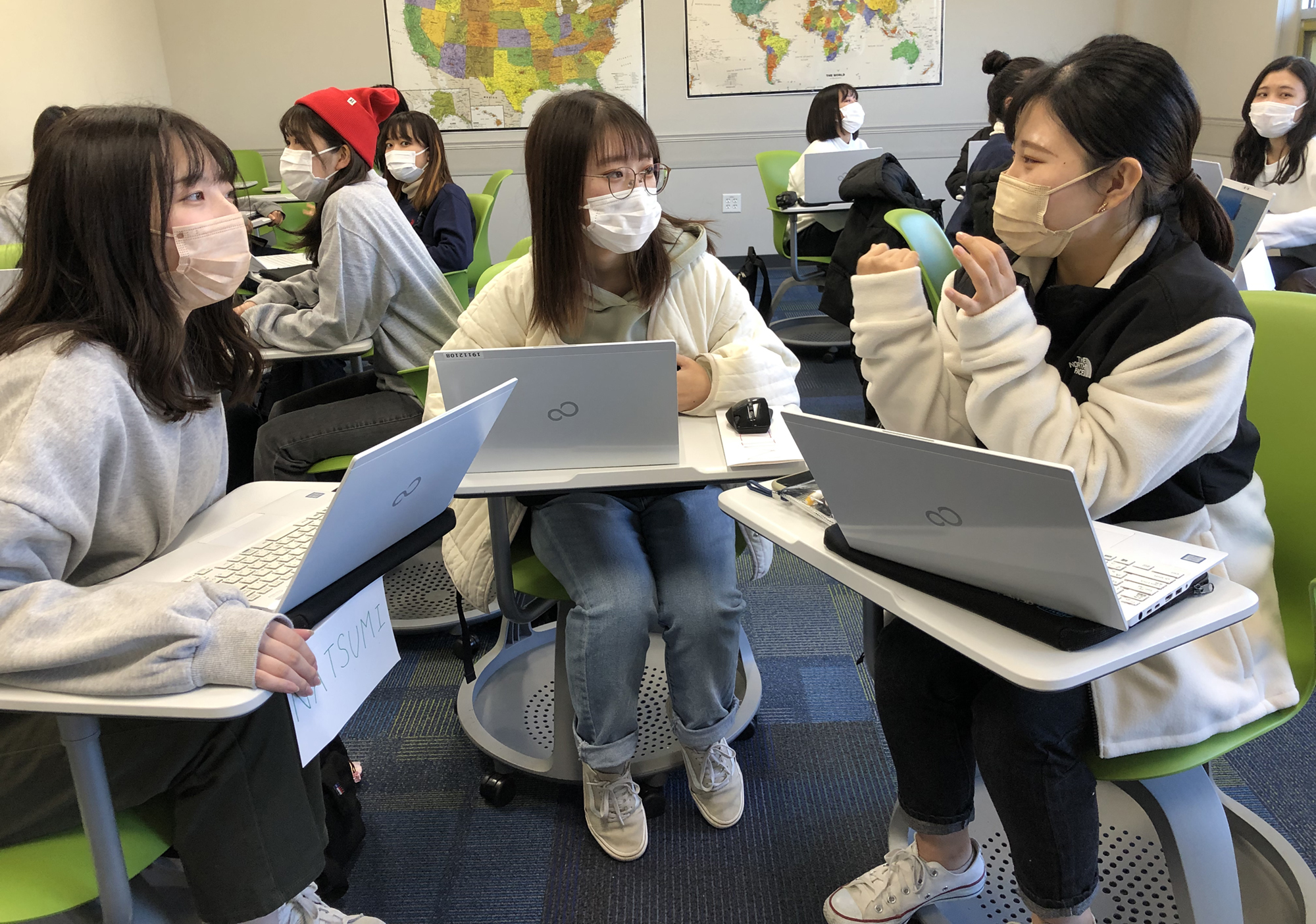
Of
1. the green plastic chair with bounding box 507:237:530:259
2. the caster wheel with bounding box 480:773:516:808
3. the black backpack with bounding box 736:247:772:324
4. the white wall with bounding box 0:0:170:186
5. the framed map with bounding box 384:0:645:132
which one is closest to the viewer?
the caster wheel with bounding box 480:773:516:808

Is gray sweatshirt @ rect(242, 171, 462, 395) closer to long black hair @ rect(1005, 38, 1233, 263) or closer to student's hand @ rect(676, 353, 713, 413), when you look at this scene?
student's hand @ rect(676, 353, 713, 413)

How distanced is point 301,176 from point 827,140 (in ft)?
10.6

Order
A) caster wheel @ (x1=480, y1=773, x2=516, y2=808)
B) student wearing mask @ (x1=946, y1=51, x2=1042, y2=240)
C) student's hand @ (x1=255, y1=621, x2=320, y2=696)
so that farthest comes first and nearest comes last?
student wearing mask @ (x1=946, y1=51, x2=1042, y2=240)
caster wheel @ (x1=480, y1=773, x2=516, y2=808)
student's hand @ (x1=255, y1=621, x2=320, y2=696)

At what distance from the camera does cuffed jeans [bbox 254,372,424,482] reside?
209 cm

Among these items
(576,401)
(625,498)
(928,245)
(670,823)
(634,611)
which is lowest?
(670,823)

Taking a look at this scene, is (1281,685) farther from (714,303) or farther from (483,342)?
(483,342)

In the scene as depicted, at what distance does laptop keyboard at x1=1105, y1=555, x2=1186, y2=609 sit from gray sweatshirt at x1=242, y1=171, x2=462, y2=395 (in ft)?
5.81

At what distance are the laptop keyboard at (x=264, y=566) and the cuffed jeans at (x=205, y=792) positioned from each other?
15cm

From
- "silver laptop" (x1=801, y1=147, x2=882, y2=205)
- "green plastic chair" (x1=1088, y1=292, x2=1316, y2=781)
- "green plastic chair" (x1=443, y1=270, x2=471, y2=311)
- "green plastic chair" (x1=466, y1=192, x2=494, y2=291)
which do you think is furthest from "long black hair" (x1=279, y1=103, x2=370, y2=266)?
"silver laptop" (x1=801, y1=147, x2=882, y2=205)

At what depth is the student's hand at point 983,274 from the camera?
112 centimetres

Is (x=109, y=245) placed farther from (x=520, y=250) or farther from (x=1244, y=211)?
(x=1244, y=211)

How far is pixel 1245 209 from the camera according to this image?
2.21 metres

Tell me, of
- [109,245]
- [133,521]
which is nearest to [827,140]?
[109,245]

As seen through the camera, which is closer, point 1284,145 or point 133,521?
point 133,521
